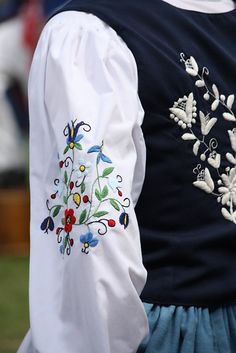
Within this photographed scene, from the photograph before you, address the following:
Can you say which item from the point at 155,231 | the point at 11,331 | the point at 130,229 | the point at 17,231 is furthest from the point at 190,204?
the point at 17,231

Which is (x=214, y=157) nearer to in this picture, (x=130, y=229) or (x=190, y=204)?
(x=190, y=204)

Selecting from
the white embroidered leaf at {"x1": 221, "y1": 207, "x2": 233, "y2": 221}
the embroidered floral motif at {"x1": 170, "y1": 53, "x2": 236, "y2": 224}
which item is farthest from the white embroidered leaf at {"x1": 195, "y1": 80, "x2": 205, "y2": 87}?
the white embroidered leaf at {"x1": 221, "y1": 207, "x2": 233, "y2": 221}

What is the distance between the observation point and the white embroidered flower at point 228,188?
2.04 meters

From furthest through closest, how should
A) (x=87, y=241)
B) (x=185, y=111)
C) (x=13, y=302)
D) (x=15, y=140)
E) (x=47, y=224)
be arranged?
(x=15, y=140) < (x=13, y=302) < (x=185, y=111) < (x=47, y=224) < (x=87, y=241)

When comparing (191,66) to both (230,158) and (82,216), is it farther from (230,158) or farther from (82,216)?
(82,216)

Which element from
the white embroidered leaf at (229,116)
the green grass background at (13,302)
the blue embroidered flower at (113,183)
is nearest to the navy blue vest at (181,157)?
the white embroidered leaf at (229,116)

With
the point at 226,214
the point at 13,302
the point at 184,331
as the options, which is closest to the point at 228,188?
the point at 226,214

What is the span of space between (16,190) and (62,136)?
4.68 meters

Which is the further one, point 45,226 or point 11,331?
point 11,331

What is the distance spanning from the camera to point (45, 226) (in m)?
1.88

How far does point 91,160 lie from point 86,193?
0.06 metres

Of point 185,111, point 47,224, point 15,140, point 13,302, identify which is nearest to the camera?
point 47,224

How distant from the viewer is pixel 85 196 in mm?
1805

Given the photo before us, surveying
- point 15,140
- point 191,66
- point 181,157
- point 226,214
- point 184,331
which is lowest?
point 15,140
